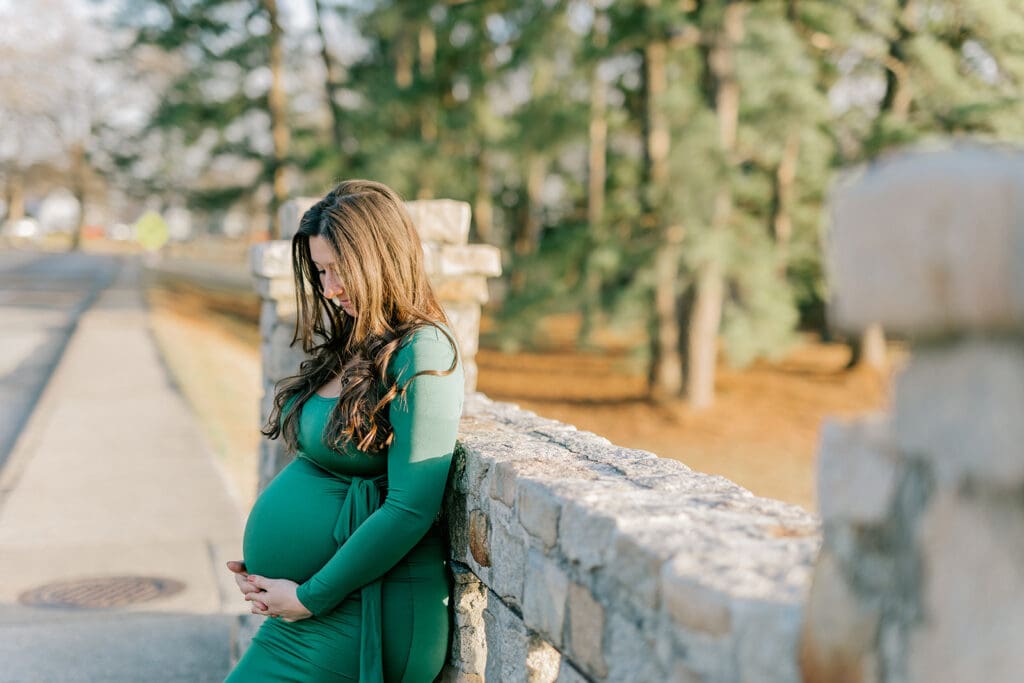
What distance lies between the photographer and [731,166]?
14469 mm

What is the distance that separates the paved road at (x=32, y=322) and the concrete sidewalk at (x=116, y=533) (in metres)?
0.39

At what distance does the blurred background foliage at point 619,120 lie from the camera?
1404 cm

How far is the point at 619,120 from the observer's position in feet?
→ 59.7

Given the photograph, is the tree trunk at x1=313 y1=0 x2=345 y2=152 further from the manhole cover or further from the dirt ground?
the manhole cover

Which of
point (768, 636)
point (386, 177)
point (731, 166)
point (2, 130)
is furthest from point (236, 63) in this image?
point (2, 130)

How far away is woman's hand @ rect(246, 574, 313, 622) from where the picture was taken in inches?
106

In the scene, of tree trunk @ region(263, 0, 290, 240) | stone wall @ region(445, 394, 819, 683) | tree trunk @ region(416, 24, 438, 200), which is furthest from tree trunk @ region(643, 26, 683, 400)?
stone wall @ region(445, 394, 819, 683)

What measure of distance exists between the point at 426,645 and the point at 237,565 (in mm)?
651

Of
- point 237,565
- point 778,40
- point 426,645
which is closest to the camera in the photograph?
point 426,645

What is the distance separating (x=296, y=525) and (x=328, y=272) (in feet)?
2.41

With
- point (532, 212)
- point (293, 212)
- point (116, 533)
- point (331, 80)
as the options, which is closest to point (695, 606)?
point (293, 212)

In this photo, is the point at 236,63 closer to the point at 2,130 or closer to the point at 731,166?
the point at 731,166

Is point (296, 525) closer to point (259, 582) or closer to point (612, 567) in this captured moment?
point (259, 582)

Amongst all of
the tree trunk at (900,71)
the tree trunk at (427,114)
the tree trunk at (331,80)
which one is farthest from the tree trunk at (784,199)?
the tree trunk at (331,80)
